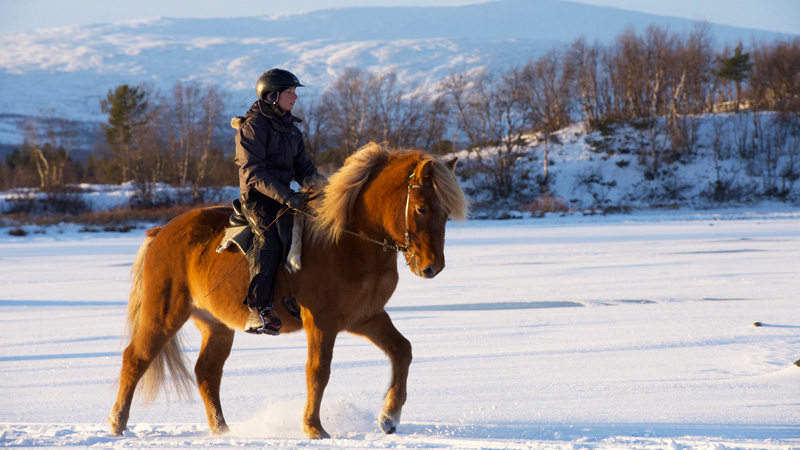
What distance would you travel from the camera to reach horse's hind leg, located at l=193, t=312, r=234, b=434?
466 centimetres

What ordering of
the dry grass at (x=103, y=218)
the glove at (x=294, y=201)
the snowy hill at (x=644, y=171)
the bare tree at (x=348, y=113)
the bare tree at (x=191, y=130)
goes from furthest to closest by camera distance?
the bare tree at (x=348, y=113), the bare tree at (x=191, y=130), the snowy hill at (x=644, y=171), the dry grass at (x=103, y=218), the glove at (x=294, y=201)

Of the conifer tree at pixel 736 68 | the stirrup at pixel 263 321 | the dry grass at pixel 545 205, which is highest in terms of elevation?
the conifer tree at pixel 736 68

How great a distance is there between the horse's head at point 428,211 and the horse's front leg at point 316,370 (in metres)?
0.75

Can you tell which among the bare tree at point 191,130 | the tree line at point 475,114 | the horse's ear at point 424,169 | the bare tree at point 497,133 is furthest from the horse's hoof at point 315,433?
the bare tree at point 191,130

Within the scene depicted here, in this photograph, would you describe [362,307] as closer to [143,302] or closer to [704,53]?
[143,302]

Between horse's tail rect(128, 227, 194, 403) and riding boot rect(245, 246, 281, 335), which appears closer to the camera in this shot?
riding boot rect(245, 246, 281, 335)

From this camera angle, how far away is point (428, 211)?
3906 millimetres

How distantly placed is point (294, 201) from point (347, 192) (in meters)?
0.35

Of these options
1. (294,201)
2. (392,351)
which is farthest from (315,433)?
(294,201)

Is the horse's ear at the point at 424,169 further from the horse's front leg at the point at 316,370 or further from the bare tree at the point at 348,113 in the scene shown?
the bare tree at the point at 348,113

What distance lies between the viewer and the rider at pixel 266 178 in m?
4.22

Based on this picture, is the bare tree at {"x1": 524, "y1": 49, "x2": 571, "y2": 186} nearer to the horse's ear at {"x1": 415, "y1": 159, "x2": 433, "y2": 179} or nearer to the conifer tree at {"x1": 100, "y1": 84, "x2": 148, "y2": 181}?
the conifer tree at {"x1": 100, "y1": 84, "x2": 148, "y2": 181}

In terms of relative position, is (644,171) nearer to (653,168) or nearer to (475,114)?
(653,168)

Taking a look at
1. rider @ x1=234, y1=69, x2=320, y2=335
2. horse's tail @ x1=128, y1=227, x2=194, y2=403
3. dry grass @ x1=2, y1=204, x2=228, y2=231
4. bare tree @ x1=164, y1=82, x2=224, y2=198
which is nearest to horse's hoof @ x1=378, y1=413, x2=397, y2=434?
rider @ x1=234, y1=69, x2=320, y2=335
